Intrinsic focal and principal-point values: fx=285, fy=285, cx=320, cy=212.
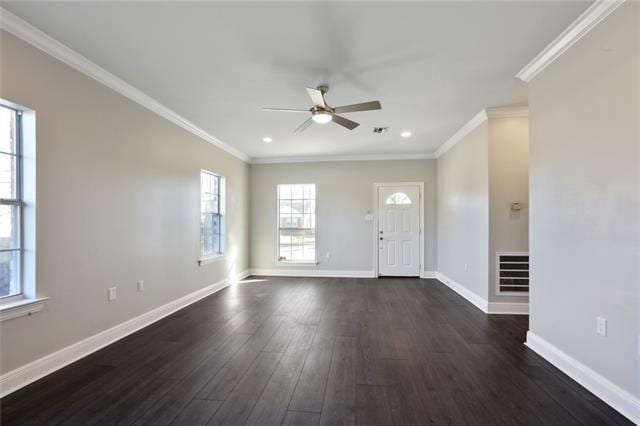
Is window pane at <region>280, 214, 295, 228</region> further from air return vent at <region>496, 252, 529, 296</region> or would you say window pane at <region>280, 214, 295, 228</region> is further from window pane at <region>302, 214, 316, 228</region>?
air return vent at <region>496, 252, 529, 296</region>

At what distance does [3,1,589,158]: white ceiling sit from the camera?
1.87 m

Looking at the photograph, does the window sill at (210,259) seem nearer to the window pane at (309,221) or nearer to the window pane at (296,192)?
the window pane at (309,221)

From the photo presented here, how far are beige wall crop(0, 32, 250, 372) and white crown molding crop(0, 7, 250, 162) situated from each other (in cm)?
6

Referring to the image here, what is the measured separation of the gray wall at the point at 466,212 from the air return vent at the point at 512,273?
16 centimetres

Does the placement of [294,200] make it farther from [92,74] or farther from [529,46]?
[529,46]

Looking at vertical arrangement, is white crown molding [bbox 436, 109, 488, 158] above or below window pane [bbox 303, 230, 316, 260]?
above

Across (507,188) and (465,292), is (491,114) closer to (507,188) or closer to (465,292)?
(507,188)

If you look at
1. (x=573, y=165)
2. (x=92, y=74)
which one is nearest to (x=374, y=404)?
(x=573, y=165)

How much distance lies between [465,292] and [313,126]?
3.42 m

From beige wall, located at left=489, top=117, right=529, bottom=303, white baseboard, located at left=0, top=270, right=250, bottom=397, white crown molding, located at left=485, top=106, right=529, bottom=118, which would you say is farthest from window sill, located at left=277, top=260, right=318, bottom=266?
white crown molding, located at left=485, top=106, right=529, bottom=118

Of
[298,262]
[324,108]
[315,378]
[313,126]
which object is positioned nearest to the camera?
[315,378]

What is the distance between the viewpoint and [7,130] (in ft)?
6.84

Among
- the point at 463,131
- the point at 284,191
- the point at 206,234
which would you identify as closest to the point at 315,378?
the point at 206,234

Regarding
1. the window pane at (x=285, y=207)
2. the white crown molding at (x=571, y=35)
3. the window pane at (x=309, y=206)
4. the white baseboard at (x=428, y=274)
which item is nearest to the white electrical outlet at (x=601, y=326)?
the white crown molding at (x=571, y=35)
